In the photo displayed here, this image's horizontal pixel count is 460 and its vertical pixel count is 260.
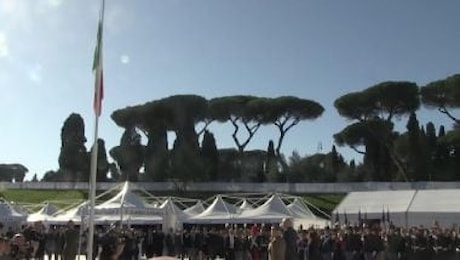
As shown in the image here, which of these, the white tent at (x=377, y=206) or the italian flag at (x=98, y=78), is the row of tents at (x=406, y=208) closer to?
the white tent at (x=377, y=206)

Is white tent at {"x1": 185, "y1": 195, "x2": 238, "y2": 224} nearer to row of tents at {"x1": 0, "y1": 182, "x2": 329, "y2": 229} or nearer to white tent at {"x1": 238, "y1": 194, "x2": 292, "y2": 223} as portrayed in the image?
row of tents at {"x1": 0, "y1": 182, "x2": 329, "y2": 229}

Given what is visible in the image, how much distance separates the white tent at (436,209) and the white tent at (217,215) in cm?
838

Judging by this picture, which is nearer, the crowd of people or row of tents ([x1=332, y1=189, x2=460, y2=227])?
the crowd of people

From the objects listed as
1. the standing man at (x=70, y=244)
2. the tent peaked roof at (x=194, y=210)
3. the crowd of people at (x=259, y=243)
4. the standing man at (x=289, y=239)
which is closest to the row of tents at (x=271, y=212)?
the tent peaked roof at (x=194, y=210)

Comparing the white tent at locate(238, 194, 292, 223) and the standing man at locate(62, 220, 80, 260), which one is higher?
the white tent at locate(238, 194, 292, 223)

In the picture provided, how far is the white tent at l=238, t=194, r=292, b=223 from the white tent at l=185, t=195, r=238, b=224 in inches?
24.8

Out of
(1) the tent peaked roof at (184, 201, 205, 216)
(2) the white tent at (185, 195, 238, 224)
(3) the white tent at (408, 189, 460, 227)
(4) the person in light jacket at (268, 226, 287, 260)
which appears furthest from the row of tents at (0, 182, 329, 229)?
(4) the person in light jacket at (268, 226, 287, 260)

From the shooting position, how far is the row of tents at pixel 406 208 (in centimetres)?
3194

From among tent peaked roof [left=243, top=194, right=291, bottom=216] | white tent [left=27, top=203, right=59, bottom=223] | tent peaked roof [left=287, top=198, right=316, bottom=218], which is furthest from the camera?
white tent [left=27, top=203, right=59, bottom=223]

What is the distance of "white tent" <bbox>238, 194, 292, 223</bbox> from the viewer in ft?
105

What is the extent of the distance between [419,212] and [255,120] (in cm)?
4352

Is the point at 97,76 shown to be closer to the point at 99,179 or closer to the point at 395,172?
the point at 395,172

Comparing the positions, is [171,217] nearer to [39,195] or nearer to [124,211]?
[124,211]

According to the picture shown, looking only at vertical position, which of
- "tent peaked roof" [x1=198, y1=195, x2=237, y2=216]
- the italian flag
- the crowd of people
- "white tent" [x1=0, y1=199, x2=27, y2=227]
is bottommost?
the crowd of people
